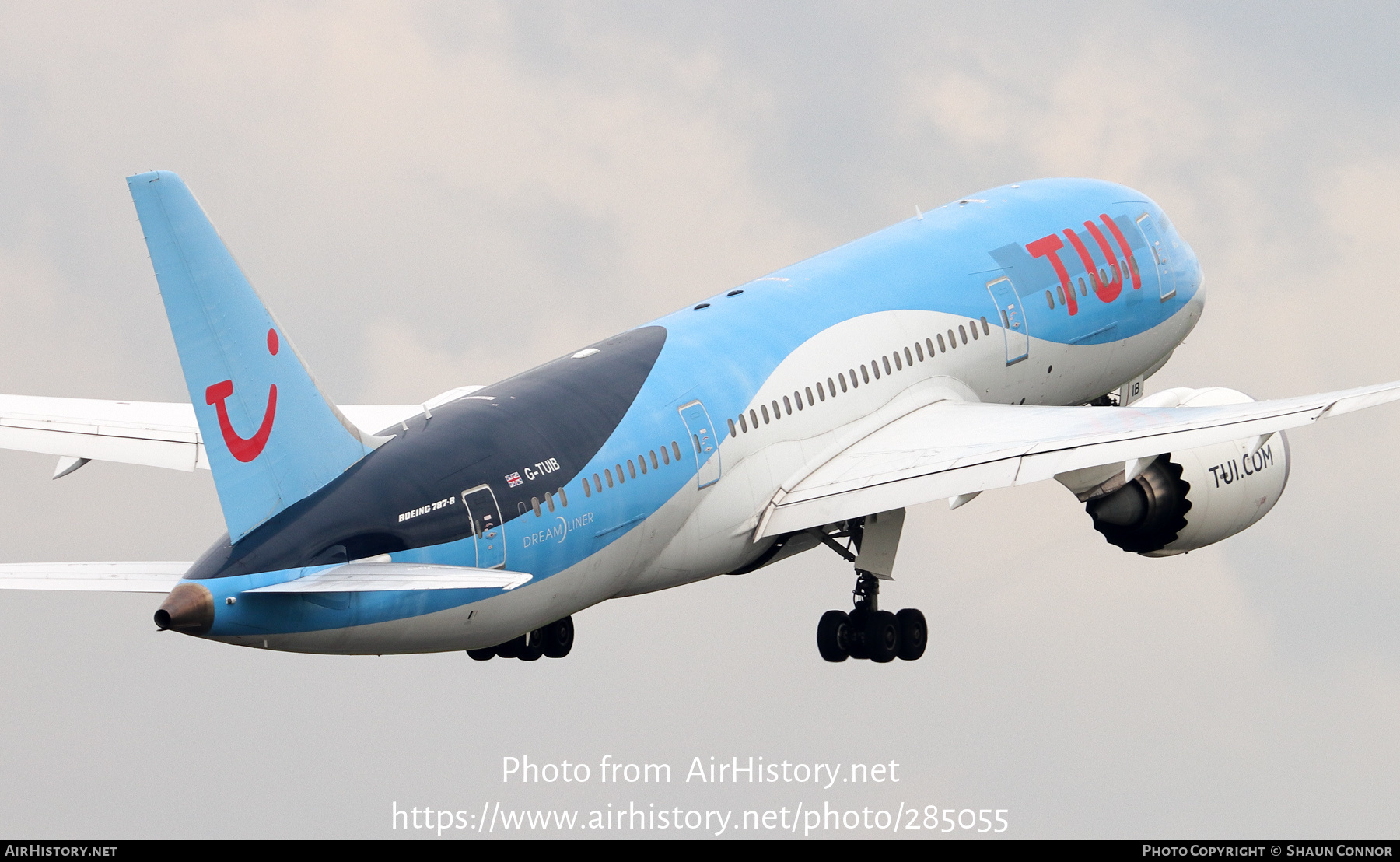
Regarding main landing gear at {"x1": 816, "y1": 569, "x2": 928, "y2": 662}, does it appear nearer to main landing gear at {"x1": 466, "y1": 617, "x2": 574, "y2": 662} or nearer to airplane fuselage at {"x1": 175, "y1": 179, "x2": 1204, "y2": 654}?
airplane fuselage at {"x1": 175, "y1": 179, "x2": 1204, "y2": 654}

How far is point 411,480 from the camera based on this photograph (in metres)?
29.6

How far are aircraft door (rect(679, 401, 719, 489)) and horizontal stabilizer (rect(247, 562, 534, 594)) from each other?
5.44 m

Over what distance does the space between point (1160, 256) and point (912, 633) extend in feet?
28.9

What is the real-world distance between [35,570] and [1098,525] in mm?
17546

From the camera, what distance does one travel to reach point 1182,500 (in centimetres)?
3753

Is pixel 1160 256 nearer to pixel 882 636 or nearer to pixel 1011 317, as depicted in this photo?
pixel 1011 317

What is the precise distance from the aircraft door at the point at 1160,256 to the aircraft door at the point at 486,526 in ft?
50.1

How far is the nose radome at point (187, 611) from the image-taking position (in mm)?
26797

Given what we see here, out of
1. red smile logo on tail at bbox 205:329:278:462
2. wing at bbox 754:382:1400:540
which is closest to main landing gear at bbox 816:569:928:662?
wing at bbox 754:382:1400:540

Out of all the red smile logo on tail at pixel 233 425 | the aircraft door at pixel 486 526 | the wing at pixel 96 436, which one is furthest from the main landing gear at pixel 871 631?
the red smile logo on tail at pixel 233 425

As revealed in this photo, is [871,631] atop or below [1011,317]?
below

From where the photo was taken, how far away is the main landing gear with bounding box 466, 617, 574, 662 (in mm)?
37156

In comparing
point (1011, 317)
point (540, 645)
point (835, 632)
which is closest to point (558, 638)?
point (540, 645)

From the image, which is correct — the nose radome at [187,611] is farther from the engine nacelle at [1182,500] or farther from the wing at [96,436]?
the engine nacelle at [1182,500]
